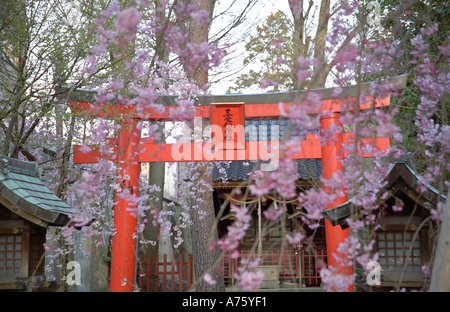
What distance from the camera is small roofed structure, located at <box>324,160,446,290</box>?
5645 mm

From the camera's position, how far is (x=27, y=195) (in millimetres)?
5441

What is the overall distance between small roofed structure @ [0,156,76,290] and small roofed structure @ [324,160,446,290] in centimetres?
355

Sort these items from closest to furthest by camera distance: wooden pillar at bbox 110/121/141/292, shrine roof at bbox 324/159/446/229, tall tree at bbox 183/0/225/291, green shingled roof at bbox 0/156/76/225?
green shingled roof at bbox 0/156/76/225 → shrine roof at bbox 324/159/446/229 → tall tree at bbox 183/0/225/291 → wooden pillar at bbox 110/121/141/292

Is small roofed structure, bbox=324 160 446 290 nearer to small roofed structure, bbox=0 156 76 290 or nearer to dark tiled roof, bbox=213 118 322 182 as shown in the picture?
small roofed structure, bbox=0 156 76 290

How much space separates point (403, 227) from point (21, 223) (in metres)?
4.66

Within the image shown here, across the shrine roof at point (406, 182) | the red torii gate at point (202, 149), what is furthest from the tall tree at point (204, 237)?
the shrine roof at point (406, 182)

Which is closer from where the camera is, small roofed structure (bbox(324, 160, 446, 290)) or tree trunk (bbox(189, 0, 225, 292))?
small roofed structure (bbox(324, 160, 446, 290))

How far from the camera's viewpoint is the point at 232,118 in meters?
8.26

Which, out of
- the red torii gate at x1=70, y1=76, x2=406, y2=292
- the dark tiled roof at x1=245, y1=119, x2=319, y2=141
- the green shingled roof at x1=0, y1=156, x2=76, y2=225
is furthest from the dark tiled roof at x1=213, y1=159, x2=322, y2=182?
the green shingled roof at x1=0, y1=156, x2=76, y2=225

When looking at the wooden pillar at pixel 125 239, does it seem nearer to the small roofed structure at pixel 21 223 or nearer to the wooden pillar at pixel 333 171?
the small roofed structure at pixel 21 223

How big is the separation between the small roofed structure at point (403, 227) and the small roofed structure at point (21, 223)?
355 centimetres

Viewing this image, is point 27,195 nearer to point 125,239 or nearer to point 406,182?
point 125,239
